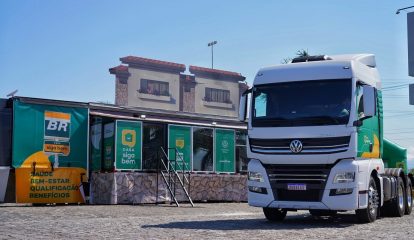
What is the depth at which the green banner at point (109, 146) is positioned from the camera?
21.0m

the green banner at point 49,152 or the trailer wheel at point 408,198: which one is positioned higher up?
the green banner at point 49,152

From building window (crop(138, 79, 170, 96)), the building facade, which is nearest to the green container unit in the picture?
the building facade

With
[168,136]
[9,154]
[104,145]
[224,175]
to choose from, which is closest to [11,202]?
[9,154]

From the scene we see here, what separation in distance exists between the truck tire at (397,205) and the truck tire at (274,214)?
10.2ft

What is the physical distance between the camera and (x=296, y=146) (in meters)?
12.3

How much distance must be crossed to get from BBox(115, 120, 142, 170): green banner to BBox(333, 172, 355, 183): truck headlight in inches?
415

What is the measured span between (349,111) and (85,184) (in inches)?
471

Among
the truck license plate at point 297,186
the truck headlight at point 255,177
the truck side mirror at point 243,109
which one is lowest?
the truck license plate at point 297,186

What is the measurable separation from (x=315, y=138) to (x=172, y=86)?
5539 centimetres

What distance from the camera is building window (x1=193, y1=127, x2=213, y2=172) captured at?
926 inches

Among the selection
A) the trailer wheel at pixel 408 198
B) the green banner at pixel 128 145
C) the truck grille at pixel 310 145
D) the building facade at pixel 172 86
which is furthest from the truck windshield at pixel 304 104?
the building facade at pixel 172 86

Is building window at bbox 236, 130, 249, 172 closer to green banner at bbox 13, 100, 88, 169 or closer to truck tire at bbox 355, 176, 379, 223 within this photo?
green banner at bbox 13, 100, 88, 169

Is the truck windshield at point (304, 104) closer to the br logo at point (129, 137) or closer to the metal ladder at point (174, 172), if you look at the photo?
the metal ladder at point (174, 172)

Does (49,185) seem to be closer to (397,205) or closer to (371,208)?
(397,205)
